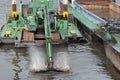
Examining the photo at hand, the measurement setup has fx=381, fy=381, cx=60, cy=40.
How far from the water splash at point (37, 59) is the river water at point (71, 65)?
0.45 ft

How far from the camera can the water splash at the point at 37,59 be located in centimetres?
Result: 1245

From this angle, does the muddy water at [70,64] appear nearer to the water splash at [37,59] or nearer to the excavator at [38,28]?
the water splash at [37,59]

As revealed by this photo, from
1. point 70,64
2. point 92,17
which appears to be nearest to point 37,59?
point 70,64

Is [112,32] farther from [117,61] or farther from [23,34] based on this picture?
[23,34]

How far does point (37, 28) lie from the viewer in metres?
16.5

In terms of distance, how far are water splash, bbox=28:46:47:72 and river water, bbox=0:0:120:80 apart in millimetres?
136

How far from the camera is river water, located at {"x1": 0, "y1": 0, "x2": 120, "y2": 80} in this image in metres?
12.1

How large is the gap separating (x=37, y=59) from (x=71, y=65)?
122 cm

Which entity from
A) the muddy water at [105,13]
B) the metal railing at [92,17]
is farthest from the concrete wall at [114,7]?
the metal railing at [92,17]

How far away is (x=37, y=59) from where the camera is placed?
1348cm

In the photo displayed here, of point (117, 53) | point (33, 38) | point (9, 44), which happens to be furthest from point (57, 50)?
point (117, 53)

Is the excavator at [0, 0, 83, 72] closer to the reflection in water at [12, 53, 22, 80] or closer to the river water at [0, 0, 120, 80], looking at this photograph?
the river water at [0, 0, 120, 80]

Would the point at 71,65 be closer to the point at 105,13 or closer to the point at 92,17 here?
the point at 92,17

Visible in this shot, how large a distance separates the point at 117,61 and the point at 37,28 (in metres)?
4.98
